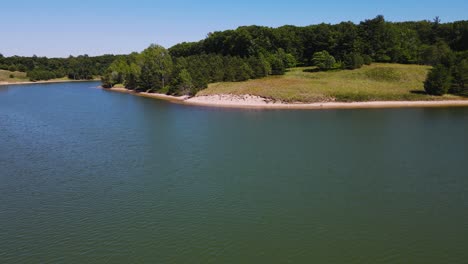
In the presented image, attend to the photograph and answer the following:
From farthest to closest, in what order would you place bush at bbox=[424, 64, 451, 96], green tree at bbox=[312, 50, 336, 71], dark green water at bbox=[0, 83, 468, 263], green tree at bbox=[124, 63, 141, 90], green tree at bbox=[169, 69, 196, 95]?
green tree at bbox=[124, 63, 141, 90]
green tree at bbox=[312, 50, 336, 71]
green tree at bbox=[169, 69, 196, 95]
bush at bbox=[424, 64, 451, 96]
dark green water at bbox=[0, 83, 468, 263]

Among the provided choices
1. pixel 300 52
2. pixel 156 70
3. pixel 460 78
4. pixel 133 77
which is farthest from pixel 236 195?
pixel 133 77

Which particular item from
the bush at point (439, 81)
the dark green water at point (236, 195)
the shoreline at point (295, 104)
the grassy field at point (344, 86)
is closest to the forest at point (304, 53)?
the bush at point (439, 81)

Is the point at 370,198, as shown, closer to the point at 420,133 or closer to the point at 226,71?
the point at 420,133

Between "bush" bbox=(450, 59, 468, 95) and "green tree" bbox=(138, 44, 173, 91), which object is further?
"green tree" bbox=(138, 44, 173, 91)

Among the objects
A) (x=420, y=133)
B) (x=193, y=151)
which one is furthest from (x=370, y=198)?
(x=420, y=133)

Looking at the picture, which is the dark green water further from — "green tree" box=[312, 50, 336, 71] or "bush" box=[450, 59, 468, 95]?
"green tree" box=[312, 50, 336, 71]

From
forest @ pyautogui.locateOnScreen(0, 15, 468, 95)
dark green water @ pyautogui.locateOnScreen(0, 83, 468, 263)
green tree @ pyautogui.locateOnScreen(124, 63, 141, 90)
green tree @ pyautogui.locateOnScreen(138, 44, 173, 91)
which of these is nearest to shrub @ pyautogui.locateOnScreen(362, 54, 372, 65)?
forest @ pyautogui.locateOnScreen(0, 15, 468, 95)

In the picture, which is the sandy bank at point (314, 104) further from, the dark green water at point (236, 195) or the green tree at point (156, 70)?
the green tree at point (156, 70)
